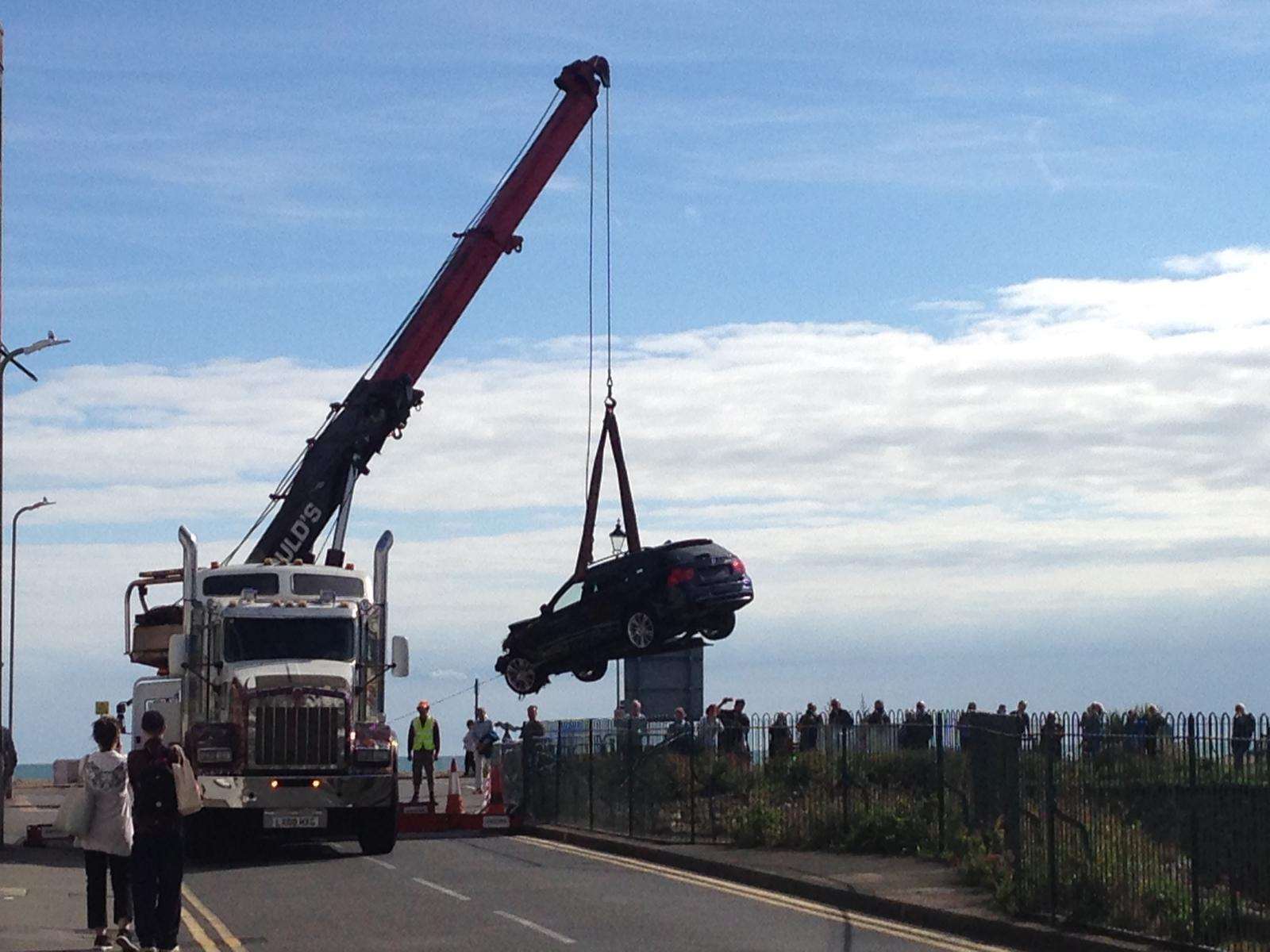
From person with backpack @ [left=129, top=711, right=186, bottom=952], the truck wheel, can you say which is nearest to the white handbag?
person with backpack @ [left=129, top=711, right=186, bottom=952]

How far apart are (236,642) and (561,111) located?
13.1m

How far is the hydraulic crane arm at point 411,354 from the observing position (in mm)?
30641

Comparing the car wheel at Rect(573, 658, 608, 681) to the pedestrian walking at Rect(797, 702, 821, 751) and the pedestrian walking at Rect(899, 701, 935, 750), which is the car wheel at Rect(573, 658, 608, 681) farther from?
the pedestrian walking at Rect(899, 701, 935, 750)

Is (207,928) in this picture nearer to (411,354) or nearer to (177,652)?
(177,652)

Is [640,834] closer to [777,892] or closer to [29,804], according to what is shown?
[777,892]

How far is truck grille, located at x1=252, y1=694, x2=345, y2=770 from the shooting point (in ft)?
77.5

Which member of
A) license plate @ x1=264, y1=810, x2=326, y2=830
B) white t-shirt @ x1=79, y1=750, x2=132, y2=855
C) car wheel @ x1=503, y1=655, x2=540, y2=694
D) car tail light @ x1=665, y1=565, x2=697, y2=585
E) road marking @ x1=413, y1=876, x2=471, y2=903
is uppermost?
car tail light @ x1=665, y1=565, x2=697, y2=585

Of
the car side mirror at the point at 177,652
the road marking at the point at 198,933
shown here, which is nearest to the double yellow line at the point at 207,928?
the road marking at the point at 198,933

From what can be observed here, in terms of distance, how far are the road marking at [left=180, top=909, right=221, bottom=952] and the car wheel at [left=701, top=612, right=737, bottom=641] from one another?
55.3 ft

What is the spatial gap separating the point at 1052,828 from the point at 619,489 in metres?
18.3

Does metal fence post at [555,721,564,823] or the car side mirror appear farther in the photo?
metal fence post at [555,721,564,823]

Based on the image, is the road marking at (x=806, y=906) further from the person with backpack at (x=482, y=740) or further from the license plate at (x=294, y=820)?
the person with backpack at (x=482, y=740)

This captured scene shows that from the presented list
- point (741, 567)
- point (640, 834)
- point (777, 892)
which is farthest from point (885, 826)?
point (741, 567)

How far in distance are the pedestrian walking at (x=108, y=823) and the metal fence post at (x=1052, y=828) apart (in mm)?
6889
